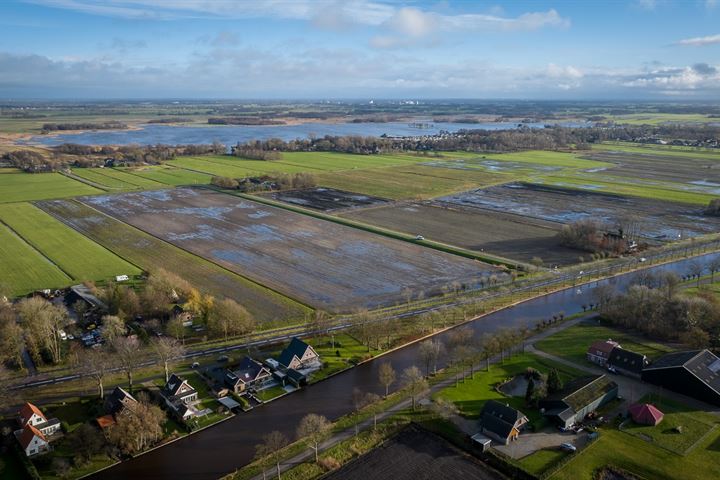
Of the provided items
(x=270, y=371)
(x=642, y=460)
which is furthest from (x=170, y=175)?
(x=642, y=460)

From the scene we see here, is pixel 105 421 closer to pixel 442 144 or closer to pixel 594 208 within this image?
pixel 594 208

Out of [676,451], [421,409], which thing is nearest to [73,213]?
[421,409]

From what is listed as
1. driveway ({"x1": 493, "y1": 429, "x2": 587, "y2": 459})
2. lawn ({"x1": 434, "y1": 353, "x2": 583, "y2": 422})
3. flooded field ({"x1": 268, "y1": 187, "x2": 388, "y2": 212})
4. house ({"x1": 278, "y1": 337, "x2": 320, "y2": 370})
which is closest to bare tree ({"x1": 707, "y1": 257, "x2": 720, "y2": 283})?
lawn ({"x1": 434, "y1": 353, "x2": 583, "y2": 422})

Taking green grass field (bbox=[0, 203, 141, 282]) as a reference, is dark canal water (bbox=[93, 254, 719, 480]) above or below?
below

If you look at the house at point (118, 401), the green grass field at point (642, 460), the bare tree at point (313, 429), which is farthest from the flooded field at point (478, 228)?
the house at point (118, 401)

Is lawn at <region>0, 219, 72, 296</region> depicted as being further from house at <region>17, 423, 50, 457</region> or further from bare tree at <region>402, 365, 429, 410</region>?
bare tree at <region>402, 365, 429, 410</region>

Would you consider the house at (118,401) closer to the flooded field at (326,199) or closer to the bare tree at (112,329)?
the bare tree at (112,329)
